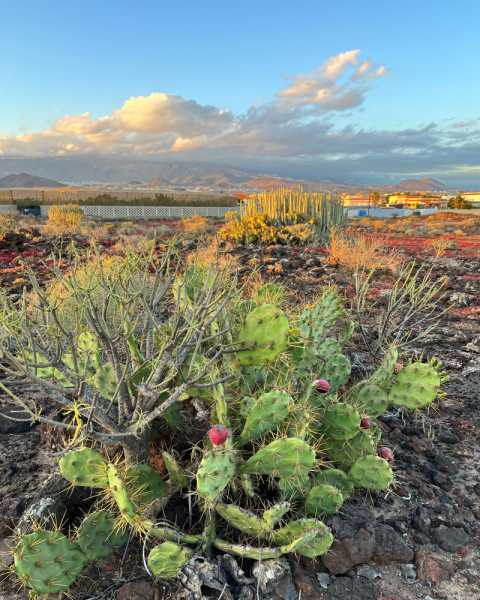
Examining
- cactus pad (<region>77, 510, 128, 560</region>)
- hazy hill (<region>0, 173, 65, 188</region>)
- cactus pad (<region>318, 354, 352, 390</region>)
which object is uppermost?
hazy hill (<region>0, 173, 65, 188</region>)

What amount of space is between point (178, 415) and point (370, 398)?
164 cm

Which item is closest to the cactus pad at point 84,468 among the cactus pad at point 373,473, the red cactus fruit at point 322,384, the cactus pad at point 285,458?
the cactus pad at point 285,458

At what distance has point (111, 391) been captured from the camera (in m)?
3.10

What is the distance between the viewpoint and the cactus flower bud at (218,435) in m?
2.38

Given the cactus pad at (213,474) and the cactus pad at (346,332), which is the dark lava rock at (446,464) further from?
the cactus pad at (213,474)

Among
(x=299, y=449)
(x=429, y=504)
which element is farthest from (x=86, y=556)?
(x=429, y=504)

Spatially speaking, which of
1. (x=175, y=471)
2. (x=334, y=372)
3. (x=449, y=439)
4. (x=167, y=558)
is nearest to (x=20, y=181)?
(x=334, y=372)

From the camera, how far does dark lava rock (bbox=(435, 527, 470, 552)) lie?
8.94 feet

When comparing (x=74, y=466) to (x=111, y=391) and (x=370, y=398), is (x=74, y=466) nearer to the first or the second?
(x=111, y=391)

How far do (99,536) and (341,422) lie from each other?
1.73 metres

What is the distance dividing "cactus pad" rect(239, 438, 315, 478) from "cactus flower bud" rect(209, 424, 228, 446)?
252 millimetres

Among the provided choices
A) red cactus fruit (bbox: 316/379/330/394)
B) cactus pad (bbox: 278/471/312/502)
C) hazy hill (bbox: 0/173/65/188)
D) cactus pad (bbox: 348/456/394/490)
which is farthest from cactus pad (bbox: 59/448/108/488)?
hazy hill (bbox: 0/173/65/188)

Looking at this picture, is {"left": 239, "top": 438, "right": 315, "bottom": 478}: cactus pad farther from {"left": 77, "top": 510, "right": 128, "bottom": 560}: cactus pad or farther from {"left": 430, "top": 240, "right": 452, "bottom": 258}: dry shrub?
{"left": 430, "top": 240, "right": 452, "bottom": 258}: dry shrub

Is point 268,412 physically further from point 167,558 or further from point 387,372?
point 387,372
